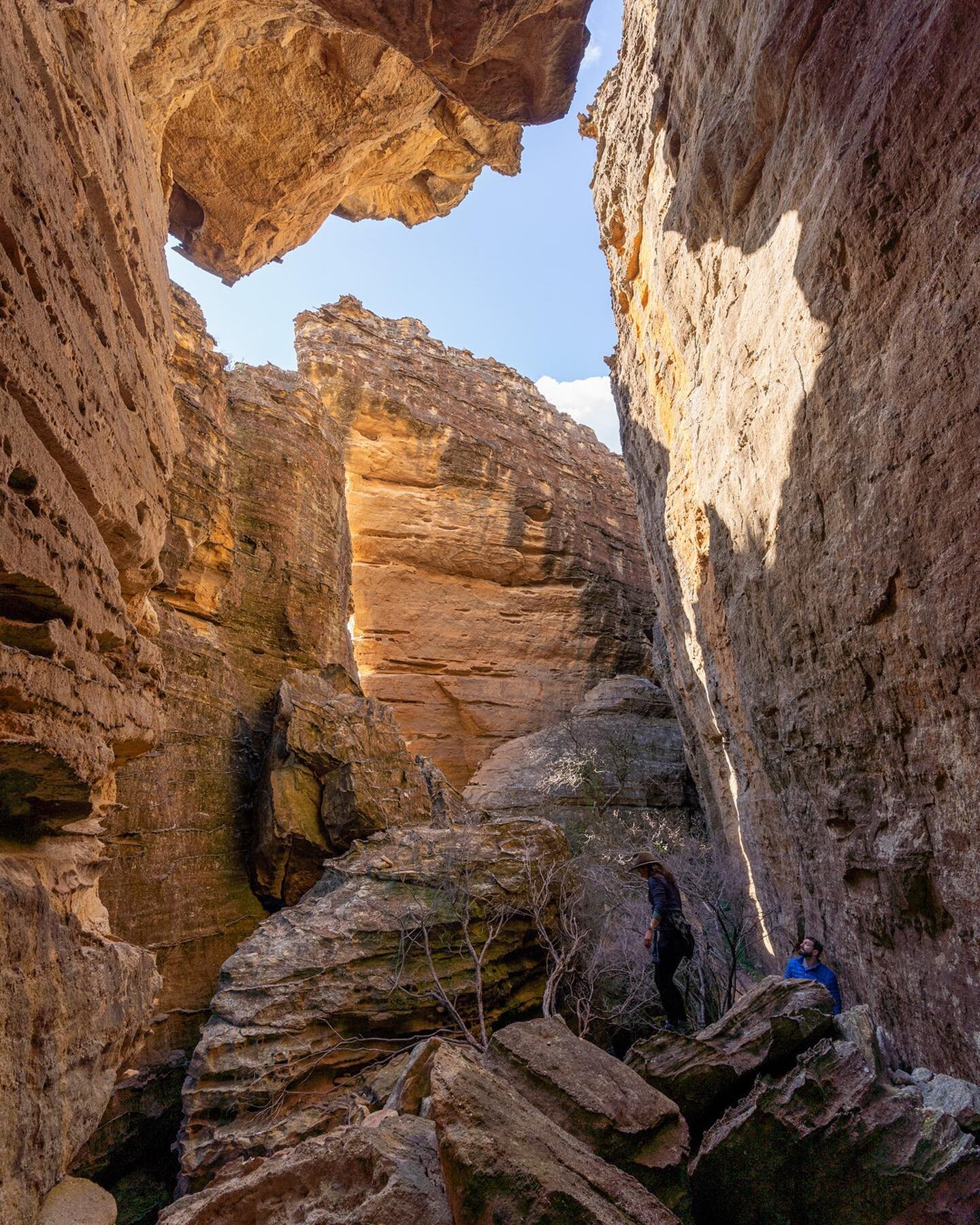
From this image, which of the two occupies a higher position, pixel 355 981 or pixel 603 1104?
pixel 603 1104

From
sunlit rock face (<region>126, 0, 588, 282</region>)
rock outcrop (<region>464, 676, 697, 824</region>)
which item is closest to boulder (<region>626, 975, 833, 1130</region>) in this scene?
sunlit rock face (<region>126, 0, 588, 282</region>)

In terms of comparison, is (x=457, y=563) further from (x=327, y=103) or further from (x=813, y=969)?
(x=813, y=969)

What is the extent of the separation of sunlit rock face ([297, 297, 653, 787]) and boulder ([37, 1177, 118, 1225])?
609 inches

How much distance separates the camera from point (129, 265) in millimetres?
3660

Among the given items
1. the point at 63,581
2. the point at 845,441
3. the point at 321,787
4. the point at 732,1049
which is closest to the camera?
the point at 63,581

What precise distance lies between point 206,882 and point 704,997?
6.20m

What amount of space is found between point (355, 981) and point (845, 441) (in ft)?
22.1

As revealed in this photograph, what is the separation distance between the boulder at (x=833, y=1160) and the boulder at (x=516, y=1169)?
30.5 inches

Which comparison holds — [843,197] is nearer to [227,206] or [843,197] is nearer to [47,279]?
[47,279]

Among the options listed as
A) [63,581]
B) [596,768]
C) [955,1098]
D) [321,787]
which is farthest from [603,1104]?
[596,768]

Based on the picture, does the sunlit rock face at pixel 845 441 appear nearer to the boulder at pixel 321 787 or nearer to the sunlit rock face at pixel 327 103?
the sunlit rock face at pixel 327 103

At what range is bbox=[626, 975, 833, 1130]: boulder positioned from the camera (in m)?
4.03

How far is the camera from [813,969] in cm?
515

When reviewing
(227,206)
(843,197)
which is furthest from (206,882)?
(843,197)
